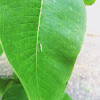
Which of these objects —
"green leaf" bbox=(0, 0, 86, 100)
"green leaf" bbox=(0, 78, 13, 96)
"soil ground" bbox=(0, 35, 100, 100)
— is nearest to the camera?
"green leaf" bbox=(0, 0, 86, 100)

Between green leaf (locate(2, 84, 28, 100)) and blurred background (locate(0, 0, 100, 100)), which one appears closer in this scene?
green leaf (locate(2, 84, 28, 100))

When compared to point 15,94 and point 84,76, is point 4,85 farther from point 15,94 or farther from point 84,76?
point 84,76

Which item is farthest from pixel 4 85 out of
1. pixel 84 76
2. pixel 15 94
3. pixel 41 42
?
pixel 84 76

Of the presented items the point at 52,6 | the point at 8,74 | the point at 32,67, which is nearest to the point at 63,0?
the point at 52,6

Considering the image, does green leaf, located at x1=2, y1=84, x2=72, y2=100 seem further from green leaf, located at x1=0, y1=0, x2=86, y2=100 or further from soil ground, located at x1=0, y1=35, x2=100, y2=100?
soil ground, located at x1=0, y1=35, x2=100, y2=100

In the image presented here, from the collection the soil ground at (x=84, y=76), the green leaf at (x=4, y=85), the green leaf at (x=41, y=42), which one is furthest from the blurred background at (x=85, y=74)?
the green leaf at (x=41, y=42)

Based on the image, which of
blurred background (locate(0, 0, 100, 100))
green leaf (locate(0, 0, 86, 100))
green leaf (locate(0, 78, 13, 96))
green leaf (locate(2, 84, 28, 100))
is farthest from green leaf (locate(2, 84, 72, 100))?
blurred background (locate(0, 0, 100, 100))

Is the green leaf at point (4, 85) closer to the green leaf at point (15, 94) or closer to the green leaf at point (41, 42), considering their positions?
the green leaf at point (15, 94)
